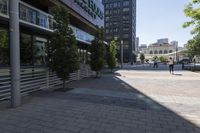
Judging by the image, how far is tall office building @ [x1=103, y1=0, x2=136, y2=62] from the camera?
101125mm

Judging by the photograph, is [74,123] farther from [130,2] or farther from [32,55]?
[130,2]

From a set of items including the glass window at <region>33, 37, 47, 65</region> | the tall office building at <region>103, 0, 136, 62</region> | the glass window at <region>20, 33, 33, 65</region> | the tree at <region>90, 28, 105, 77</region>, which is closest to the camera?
the glass window at <region>20, 33, 33, 65</region>

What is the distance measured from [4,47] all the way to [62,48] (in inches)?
201

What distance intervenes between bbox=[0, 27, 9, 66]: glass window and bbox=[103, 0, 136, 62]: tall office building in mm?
85386

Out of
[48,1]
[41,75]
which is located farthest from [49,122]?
[48,1]

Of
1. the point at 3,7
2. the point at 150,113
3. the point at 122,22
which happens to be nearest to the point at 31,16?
the point at 3,7

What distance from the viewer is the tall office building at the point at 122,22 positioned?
101 meters

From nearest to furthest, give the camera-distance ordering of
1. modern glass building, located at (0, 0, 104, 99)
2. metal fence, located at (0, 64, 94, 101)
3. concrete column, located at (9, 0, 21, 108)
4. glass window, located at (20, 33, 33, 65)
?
concrete column, located at (9, 0, 21, 108) → metal fence, located at (0, 64, 94, 101) → modern glass building, located at (0, 0, 104, 99) → glass window, located at (20, 33, 33, 65)

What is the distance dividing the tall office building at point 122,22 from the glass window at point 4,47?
85386 millimetres

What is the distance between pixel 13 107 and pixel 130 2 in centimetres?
9867

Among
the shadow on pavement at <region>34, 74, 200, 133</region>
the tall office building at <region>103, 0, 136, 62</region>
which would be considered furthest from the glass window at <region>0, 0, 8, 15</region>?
the tall office building at <region>103, 0, 136, 62</region>

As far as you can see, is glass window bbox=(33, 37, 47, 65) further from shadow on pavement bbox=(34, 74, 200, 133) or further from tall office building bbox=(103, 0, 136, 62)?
tall office building bbox=(103, 0, 136, 62)

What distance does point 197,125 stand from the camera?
6.15 m

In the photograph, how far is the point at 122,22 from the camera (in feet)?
338
